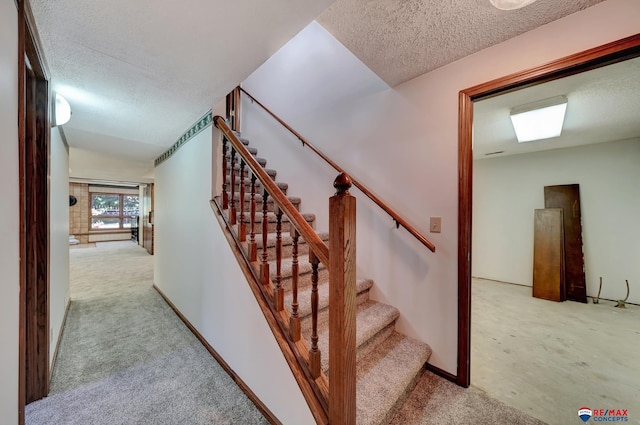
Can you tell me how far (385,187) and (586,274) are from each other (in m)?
3.79

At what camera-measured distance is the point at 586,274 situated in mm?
3385

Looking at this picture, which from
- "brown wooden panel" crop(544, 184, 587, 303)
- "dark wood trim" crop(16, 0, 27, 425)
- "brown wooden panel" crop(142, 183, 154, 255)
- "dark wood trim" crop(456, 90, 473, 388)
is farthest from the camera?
"brown wooden panel" crop(142, 183, 154, 255)

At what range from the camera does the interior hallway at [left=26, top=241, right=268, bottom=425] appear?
1395 millimetres

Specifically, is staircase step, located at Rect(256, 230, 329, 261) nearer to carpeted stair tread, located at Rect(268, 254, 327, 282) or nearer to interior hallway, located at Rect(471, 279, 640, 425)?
carpeted stair tread, located at Rect(268, 254, 327, 282)

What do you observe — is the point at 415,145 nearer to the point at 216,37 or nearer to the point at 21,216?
the point at 216,37

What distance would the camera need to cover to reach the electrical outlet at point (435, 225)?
1.71 metres

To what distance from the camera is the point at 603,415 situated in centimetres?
141

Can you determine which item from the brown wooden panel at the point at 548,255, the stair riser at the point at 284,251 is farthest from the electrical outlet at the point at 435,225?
the brown wooden panel at the point at 548,255

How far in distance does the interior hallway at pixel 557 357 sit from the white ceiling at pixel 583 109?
222cm

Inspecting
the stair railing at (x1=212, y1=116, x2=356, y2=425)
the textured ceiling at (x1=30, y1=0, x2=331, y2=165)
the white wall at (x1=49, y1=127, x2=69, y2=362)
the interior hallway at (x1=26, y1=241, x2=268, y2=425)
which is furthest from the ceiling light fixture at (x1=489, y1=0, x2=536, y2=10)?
the white wall at (x1=49, y1=127, x2=69, y2=362)

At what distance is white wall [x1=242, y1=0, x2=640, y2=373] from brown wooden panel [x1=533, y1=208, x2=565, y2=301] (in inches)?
116

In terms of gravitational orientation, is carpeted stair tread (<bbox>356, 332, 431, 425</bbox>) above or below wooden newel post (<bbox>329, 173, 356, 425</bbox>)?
below

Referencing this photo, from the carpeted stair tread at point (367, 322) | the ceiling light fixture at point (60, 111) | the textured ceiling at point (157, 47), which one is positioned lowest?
the carpeted stair tread at point (367, 322)

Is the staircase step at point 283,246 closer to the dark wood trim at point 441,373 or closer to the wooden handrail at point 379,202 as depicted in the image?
the wooden handrail at point 379,202
